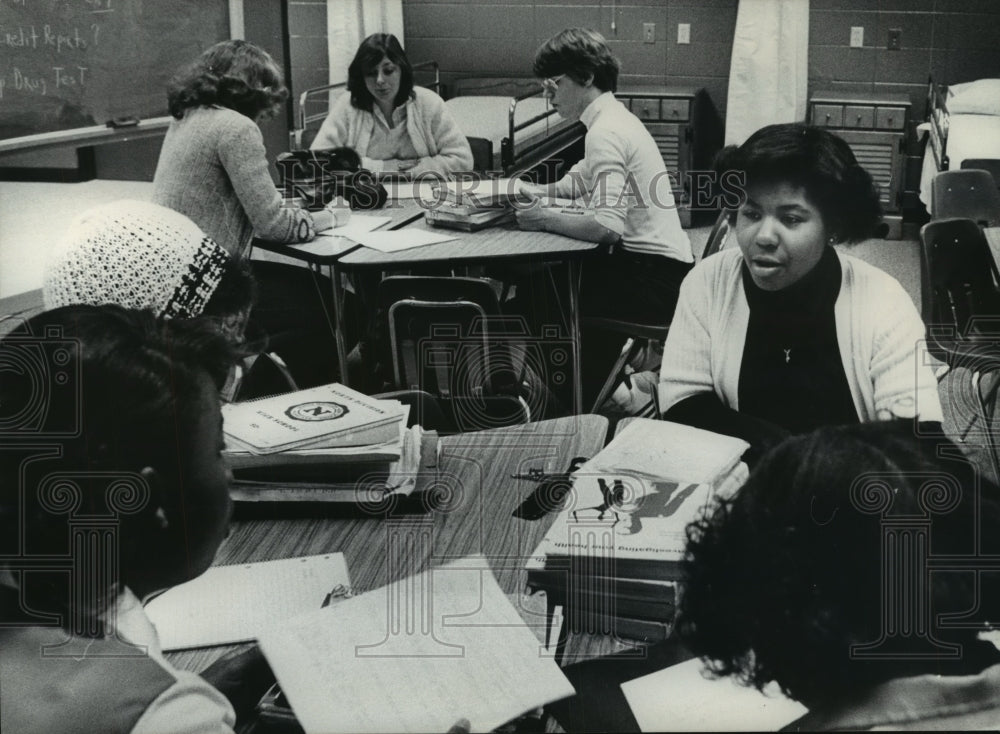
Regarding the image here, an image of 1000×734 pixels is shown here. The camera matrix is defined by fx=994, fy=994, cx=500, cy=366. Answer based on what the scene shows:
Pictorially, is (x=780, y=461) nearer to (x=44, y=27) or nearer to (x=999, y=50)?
(x=999, y=50)

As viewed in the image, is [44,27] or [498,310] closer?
[44,27]

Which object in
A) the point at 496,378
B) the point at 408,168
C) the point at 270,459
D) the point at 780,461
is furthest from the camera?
the point at 408,168

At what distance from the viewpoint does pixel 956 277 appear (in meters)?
1.27

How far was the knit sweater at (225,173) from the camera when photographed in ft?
6.93

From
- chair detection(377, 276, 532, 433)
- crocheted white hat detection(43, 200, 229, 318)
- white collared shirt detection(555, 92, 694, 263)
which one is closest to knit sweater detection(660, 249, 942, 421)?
white collared shirt detection(555, 92, 694, 263)

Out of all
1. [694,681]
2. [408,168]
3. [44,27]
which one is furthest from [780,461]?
[408,168]

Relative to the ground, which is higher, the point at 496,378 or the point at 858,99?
the point at 858,99

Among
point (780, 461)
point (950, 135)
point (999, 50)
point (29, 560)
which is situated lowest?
point (29, 560)

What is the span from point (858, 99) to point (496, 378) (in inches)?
34.7

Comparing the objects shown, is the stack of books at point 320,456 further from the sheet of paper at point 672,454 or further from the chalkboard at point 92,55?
the chalkboard at point 92,55

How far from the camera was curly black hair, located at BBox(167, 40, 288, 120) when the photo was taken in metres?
2.12

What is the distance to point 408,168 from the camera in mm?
3646

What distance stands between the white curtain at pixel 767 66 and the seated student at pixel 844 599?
1.62ft

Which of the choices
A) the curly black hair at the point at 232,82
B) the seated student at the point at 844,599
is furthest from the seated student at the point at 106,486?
the curly black hair at the point at 232,82
